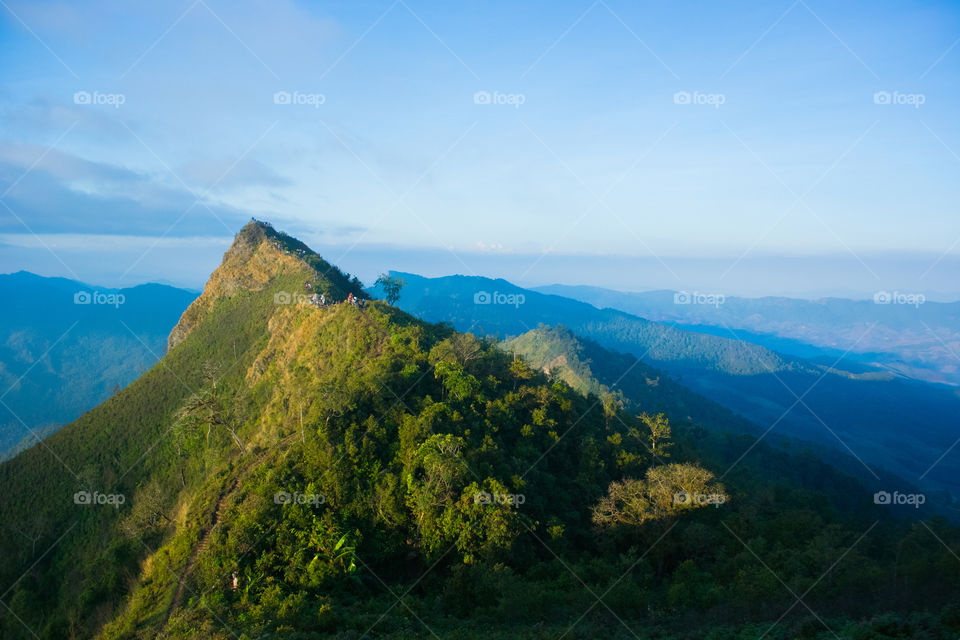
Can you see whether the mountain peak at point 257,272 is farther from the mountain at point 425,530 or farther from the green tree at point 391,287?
the mountain at point 425,530

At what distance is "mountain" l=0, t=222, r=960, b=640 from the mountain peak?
18.6m

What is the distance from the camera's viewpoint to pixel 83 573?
4103 centimetres

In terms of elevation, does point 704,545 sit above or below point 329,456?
below

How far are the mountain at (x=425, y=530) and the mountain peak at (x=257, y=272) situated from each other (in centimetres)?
1860

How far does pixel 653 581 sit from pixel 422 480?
1383cm

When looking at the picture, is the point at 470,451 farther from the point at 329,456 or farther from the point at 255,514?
the point at 255,514

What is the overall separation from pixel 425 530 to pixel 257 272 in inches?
2616

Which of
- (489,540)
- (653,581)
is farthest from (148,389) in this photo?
(653,581)

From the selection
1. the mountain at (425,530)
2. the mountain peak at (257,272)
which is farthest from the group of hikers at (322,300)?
the mountain peak at (257,272)

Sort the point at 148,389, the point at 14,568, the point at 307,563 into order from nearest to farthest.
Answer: the point at 307,563 < the point at 14,568 < the point at 148,389

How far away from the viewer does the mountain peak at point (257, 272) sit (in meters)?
72.4

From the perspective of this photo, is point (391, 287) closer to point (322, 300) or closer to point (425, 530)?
point (322, 300)

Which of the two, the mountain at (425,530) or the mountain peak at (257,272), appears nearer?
the mountain at (425,530)

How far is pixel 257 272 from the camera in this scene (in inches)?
3095
